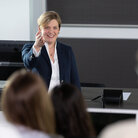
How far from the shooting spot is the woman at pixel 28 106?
2.06m

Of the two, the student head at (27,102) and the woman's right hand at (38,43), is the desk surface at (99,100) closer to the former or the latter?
the woman's right hand at (38,43)

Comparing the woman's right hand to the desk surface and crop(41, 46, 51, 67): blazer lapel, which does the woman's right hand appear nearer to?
crop(41, 46, 51, 67): blazer lapel

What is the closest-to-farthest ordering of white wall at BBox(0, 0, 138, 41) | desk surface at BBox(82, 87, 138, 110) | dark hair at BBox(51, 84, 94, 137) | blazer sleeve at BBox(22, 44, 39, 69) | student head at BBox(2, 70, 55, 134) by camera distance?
student head at BBox(2, 70, 55, 134) < dark hair at BBox(51, 84, 94, 137) < blazer sleeve at BBox(22, 44, 39, 69) < desk surface at BBox(82, 87, 138, 110) < white wall at BBox(0, 0, 138, 41)

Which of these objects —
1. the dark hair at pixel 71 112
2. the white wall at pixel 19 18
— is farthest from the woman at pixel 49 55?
the dark hair at pixel 71 112

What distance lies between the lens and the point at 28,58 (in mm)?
4434

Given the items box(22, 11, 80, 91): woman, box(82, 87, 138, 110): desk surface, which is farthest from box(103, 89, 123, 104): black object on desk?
box(22, 11, 80, 91): woman

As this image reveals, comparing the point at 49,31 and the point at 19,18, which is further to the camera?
the point at 19,18

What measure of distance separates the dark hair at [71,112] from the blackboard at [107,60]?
4.19m

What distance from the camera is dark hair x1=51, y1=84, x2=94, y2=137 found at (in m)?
2.28

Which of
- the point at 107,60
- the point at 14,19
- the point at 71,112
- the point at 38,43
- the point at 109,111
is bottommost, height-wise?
the point at 107,60

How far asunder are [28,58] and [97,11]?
2.22 meters

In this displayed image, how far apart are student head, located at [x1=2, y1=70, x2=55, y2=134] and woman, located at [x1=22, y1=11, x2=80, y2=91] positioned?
2316 mm

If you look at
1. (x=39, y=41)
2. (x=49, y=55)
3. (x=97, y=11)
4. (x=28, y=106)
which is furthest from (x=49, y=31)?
(x=28, y=106)

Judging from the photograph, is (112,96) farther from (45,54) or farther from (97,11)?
(97,11)
